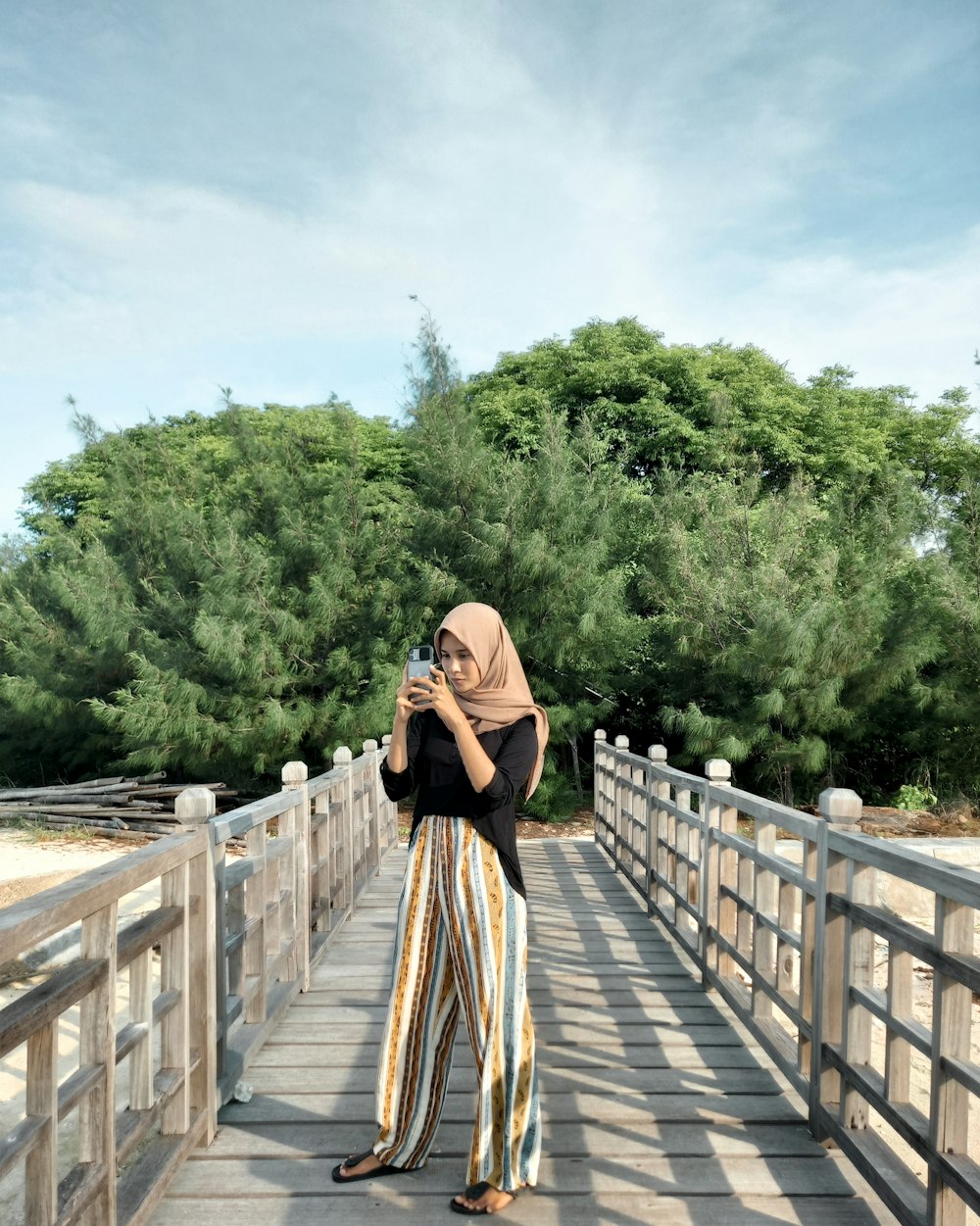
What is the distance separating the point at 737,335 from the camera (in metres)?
22.0

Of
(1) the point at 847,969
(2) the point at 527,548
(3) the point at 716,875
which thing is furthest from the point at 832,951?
(2) the point at 527,548

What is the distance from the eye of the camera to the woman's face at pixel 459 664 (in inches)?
93.4

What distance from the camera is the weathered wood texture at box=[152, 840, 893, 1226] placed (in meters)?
2.41

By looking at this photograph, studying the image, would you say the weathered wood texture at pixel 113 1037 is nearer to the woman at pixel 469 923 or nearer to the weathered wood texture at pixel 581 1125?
the weathered wood texture at pixel 581 1125

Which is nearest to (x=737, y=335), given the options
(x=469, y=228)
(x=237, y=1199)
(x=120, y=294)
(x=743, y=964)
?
(x=469, y=228)

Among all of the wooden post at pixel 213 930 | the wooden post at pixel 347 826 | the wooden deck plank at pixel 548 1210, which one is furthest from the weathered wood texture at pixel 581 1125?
the wooden post at pixel 347 826

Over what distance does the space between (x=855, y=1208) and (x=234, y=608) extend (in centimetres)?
971

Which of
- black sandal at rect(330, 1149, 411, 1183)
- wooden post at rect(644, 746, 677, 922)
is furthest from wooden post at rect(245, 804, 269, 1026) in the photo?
wooden post at rect(644, 746, 677, 922)

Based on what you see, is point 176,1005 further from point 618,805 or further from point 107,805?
point 107,805

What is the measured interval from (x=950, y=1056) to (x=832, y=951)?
727mm

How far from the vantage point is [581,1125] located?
291 centimetres

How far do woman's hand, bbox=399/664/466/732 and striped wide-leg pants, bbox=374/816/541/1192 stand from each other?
341 millimetres

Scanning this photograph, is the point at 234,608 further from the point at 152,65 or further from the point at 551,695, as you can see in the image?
the point at 152,65

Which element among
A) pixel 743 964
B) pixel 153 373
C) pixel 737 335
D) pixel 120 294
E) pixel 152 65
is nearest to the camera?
pixel 743 964
